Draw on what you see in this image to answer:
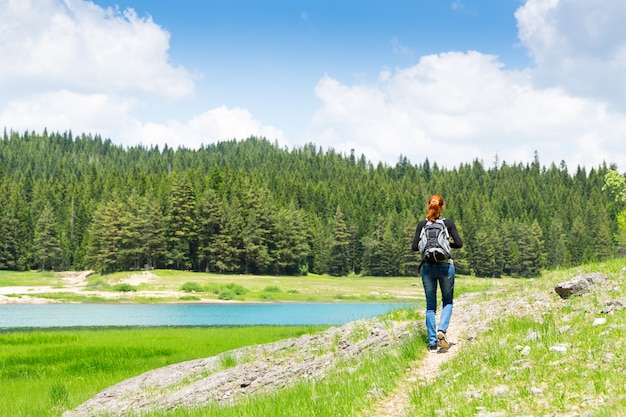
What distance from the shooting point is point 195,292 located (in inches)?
3322

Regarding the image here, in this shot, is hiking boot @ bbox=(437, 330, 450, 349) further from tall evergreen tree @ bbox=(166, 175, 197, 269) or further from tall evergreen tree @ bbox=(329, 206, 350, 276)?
tall evergreen tree @ bbox=(329, 206, 350, 276)

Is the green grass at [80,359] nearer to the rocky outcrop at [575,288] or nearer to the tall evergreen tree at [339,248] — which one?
the rocky outcrop at [575,288]

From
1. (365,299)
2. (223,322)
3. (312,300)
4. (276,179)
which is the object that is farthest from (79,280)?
(276,179)

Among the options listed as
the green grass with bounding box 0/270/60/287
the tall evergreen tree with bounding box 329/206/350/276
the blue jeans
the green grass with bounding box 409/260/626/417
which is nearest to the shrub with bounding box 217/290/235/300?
the green grass with bounding box 0/270/60/287

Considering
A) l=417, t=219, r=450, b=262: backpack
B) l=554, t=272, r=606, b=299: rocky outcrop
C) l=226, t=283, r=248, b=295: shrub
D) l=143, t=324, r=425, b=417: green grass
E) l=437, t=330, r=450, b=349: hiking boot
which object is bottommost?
l=226, t=283, r=248, b=295: shrub

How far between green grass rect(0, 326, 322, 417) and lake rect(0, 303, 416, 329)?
1429 centimetres

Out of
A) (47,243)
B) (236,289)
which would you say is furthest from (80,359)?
(47,243)

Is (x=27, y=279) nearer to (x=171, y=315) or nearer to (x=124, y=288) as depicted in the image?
(x=124, y=288)

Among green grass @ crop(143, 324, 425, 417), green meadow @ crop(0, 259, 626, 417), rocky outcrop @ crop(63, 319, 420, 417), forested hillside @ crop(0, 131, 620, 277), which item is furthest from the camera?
forested hillside @ crop(0, 131, 620, 277)

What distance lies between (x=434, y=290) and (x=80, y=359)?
19.6 metres

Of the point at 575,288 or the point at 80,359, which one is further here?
the point at 80,359

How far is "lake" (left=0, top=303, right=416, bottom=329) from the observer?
50.7 metres

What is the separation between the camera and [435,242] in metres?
11.8

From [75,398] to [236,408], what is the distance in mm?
9196
